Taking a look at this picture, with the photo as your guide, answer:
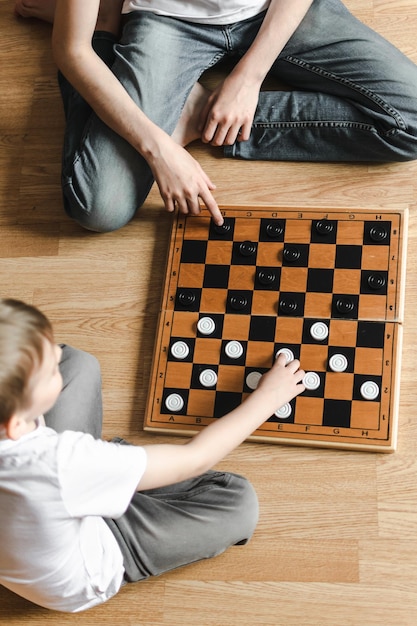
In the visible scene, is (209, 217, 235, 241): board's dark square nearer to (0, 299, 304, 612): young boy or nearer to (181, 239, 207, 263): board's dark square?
(181, 239, 207, 263): board's dark square

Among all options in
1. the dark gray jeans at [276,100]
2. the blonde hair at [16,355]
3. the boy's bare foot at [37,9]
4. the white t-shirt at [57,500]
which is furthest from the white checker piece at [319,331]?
the boy's bare foot at [37,9]

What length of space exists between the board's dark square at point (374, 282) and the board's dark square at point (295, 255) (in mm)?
135

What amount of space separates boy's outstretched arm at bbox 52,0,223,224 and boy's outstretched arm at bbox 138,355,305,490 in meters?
0.42

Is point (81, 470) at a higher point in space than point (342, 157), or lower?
lower

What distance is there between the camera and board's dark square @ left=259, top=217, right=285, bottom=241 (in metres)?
1.71

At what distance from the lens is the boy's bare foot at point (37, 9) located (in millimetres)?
2047

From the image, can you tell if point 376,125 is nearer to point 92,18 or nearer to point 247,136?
point 247,136

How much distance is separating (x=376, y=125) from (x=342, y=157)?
0.11 m

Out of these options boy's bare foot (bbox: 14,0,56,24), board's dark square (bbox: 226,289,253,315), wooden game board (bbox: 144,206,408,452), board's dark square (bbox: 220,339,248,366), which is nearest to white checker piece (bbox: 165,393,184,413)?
wooden game board (bbox: 144,206,408,452)

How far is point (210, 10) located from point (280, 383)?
0.89 meters

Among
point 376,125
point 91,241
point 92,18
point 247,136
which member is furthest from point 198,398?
point 92,18

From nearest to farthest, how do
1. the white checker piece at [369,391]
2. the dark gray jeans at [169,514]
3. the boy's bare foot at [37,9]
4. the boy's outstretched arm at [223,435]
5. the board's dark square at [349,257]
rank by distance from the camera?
the boy's outstretched arm at [223,435] < the dark gray jeans at [169,514] < the white checker piece at [369,391] < the board's dark square at [349,257] < the boy's bare foot at [37,9]

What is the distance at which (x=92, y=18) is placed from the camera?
1.68 meters

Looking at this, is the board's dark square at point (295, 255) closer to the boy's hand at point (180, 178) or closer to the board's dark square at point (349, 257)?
the board's dark square at point (349, 257)
